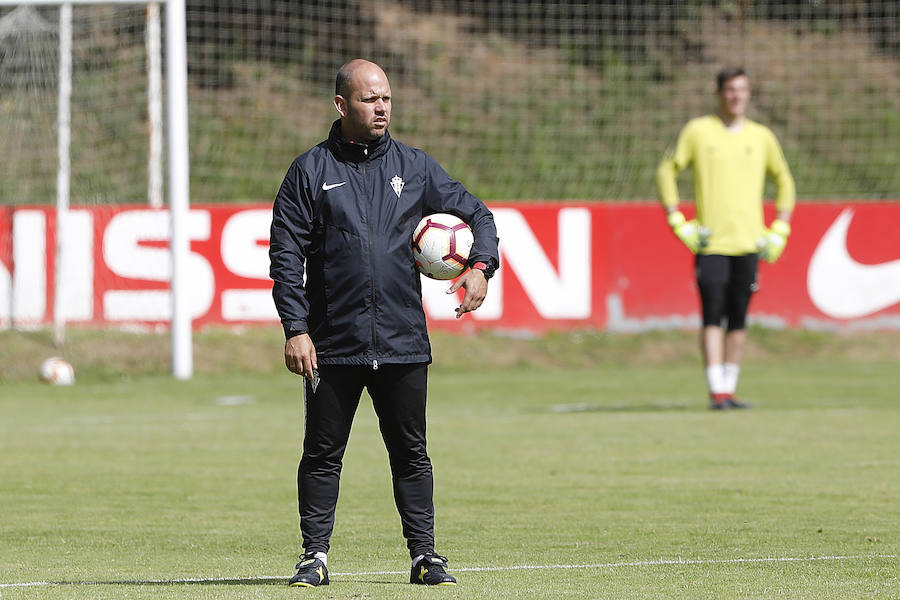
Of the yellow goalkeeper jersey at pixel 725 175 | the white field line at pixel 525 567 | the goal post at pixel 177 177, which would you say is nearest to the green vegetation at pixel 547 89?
the goal post at pixel 177 177

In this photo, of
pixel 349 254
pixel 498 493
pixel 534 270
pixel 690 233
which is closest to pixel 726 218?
pixel 690 233

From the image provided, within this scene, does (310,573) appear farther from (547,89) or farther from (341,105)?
(547,89)

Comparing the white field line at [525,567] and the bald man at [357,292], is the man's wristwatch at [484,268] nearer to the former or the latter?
the bald man at [357,292]

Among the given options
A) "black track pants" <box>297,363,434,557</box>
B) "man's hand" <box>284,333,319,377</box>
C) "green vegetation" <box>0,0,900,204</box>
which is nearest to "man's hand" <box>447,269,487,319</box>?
"black track pants" <box>297,363,434,557</box>

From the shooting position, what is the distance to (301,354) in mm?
5398

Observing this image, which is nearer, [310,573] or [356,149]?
[310,573]

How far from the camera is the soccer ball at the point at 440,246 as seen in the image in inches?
219

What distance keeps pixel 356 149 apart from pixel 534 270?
1164cm

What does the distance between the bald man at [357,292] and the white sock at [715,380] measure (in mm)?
6560

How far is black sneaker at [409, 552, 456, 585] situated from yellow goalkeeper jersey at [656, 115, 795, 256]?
6968mm

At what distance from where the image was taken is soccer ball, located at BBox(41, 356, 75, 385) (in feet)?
50.6

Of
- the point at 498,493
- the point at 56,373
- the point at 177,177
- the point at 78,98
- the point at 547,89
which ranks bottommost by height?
the point at 56,373

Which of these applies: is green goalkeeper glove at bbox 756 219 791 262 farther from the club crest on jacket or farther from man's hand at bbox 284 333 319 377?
man's hand at bbox 284 333 319 377

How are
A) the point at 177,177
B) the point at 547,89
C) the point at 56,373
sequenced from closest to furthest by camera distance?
the point at 56,373, the point at 177,177, the point at 547,89
